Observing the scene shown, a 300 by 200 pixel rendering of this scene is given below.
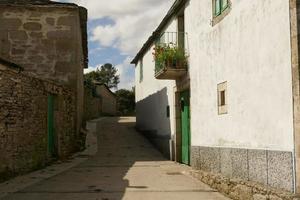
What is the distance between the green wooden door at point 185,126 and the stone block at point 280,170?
707 cm

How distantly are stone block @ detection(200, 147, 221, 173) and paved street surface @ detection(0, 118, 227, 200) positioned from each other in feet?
1.54

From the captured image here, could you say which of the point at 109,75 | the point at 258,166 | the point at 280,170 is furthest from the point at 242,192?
the point at 109,75

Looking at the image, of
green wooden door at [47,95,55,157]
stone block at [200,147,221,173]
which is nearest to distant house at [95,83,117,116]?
green wooden door at [47,95,55,157]

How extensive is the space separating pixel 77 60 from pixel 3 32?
3048mm

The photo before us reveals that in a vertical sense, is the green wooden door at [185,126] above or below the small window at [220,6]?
below

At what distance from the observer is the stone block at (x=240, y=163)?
371 inches

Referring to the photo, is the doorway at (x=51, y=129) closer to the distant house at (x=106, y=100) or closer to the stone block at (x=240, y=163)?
the stone block at (x=240, y=163)

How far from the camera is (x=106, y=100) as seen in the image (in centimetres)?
4306

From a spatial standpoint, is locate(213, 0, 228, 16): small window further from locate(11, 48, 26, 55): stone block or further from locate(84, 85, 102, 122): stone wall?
locate(84, 85, 102, 122): stone wall

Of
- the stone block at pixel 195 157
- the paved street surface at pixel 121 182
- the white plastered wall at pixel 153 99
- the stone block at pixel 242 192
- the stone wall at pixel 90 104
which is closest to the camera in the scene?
the stone block at pixel 242 192

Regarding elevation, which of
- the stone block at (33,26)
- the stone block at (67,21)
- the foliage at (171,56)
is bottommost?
the foliage at (171,56)

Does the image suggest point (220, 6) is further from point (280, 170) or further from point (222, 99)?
point (280, 170)

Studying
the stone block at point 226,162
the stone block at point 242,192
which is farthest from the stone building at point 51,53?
the stone block at point 242,192

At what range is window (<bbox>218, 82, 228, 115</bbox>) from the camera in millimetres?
10711
